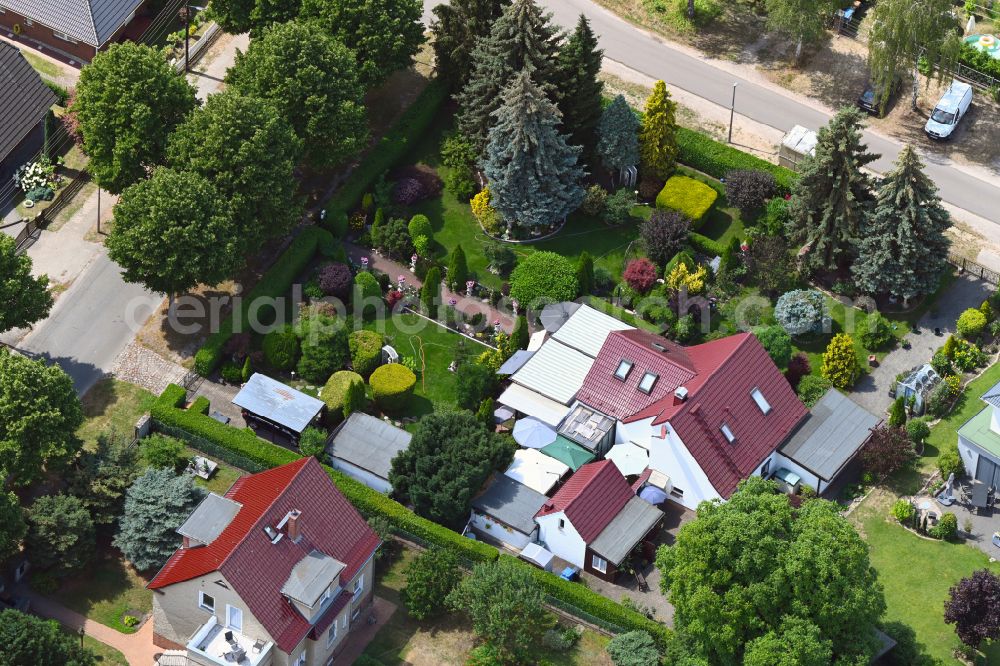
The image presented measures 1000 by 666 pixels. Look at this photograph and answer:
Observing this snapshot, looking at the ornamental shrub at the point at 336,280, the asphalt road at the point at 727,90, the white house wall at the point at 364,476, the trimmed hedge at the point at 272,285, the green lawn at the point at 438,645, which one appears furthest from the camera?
the asphalt road at the point at 727,90

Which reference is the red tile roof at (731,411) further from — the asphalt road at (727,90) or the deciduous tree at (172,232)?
the deciduous tree at (172,232)

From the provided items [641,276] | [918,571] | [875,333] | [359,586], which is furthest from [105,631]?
[875,333]

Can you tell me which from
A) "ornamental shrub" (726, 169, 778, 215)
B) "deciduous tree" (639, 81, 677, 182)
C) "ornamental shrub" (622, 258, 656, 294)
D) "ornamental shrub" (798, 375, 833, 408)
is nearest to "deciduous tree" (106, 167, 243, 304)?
"ornamental shrub" (622, 258, 656, 294)

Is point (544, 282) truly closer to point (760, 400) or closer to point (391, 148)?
point (760, 400)

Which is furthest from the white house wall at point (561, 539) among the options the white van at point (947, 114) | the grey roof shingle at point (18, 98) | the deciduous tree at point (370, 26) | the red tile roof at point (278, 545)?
the grey roof shingle at point (18, 98)

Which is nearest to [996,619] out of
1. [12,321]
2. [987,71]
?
[987,71]

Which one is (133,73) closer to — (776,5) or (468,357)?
(468,357)
